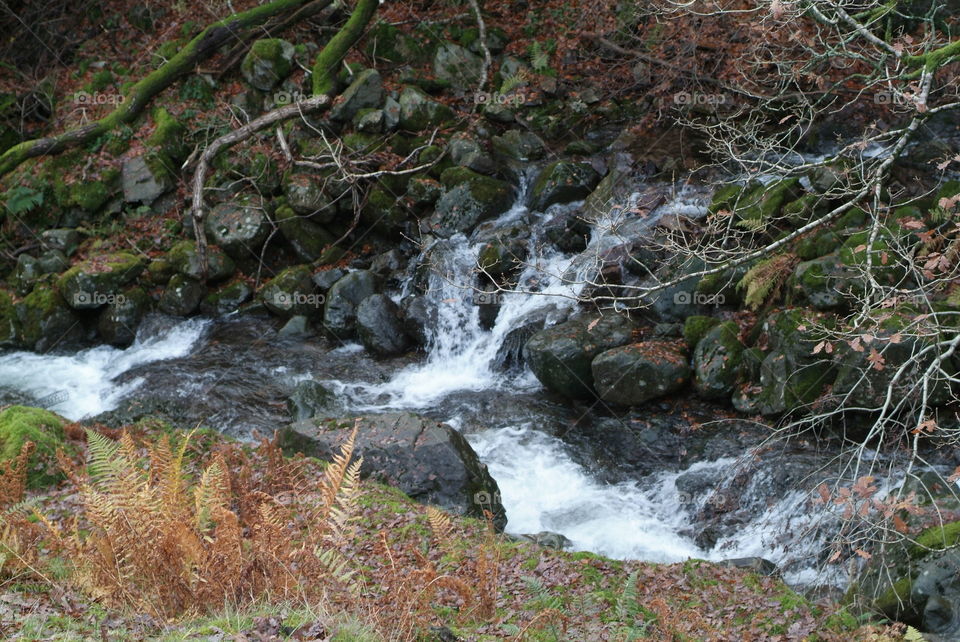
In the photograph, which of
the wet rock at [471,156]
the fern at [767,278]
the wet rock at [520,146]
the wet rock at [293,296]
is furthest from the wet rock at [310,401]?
the wet rock at [520,146]

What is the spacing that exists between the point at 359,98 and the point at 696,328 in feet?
29.5

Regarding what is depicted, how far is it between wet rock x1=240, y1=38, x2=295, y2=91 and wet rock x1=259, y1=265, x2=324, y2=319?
5.13 metres

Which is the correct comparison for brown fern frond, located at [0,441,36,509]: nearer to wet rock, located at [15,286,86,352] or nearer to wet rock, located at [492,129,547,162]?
wet rock, located at [15,286,86,352]

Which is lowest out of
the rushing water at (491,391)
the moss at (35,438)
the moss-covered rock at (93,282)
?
the rushing water at (491,391)

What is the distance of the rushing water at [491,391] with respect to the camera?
856 centimetres

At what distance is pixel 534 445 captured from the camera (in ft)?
34.2

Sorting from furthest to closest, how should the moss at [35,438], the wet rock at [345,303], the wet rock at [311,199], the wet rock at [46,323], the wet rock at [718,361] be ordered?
the wet rock at [311,199] → the wet rock at [46,323] → the wet rock at [345,303] → the wet rock at [718,361] → the moss at [35,438]

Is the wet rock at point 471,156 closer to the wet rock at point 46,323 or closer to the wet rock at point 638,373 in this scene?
the wet rock at point 638,373

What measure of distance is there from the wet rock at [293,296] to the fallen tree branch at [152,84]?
5.87 m

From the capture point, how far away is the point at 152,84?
1711cm

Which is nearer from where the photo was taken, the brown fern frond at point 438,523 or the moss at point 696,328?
the brown fern frond at point 438,523

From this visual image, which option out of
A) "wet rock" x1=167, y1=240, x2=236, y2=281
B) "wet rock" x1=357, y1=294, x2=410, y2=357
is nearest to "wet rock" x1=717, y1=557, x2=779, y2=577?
"wet rock" x1=357, y1=294, x2=410, y2=357

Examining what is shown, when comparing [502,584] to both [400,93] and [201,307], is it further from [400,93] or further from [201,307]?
[400,93]

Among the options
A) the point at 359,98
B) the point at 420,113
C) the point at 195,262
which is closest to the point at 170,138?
the point at 195,262
